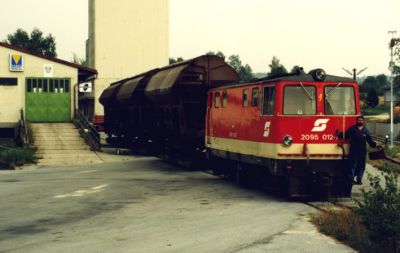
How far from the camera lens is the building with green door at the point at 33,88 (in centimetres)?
3984

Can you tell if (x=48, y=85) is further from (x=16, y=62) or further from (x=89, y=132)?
(x=89, y=132)

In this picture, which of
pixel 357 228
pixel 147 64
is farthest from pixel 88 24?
pixel 357 228

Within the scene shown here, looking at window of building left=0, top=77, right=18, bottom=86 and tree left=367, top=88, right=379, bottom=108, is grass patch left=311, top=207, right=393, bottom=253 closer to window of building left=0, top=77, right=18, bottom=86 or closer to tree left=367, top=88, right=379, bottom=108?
window of building left=0, top=77, right=18, bottom=86

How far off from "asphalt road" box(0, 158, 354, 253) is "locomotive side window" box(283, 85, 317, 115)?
7.14ft

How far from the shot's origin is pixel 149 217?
45.2ft

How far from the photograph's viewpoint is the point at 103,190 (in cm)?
1908

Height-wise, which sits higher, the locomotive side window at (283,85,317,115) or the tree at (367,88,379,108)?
the tree at (367,88,379,108)

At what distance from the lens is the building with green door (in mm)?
39844

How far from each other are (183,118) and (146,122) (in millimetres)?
7041

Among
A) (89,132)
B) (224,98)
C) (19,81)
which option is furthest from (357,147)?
(19,81)

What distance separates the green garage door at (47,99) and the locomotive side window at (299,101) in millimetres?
26406

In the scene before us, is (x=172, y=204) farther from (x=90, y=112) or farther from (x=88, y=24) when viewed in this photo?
(x=88, y=24)

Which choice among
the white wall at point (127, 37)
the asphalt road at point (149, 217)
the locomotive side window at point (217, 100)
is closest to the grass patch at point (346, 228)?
the asphalt road at point (149, 217)

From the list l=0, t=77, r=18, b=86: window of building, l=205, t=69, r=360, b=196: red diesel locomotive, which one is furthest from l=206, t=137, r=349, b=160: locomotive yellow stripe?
l=0, t=77, r=18, b=86: window of building
